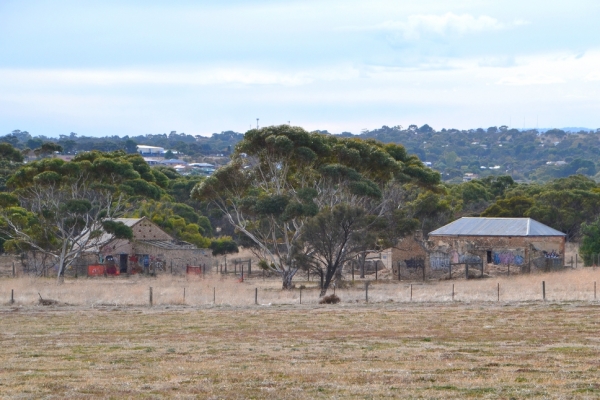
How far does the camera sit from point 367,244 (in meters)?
52.4

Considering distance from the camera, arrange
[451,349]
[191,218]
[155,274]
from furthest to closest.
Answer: [191,218] < [155,274] < [451,349]

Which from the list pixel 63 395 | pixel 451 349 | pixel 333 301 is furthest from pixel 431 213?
pixel 63 395

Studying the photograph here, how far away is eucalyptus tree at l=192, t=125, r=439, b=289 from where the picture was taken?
5544 centimetres

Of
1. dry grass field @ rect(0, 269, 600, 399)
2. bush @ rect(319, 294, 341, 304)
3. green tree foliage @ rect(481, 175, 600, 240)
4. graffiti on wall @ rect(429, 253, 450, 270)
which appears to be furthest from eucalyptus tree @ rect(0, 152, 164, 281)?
green tree foliage @ rect(481, 175, 600, 240)

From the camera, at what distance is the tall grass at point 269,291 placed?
42688 mm

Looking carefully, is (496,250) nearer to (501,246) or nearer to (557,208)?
(501,246)

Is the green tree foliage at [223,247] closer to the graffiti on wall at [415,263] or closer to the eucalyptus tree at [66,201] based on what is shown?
the eucalyptus tree at [66,201]

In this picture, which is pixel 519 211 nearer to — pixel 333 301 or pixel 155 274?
pixel 155 274

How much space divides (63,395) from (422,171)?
5023cm

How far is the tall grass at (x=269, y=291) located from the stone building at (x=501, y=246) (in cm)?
383

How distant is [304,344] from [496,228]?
3684 cm

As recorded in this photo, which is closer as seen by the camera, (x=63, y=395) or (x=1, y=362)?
(x=63, y=395)

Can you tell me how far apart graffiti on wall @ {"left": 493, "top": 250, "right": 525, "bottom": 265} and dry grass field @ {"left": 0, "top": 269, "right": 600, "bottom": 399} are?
11.0 m

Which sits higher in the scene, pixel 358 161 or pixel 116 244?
pixel 358 161
